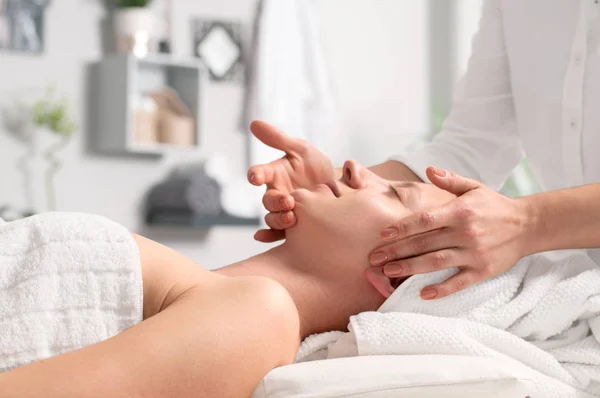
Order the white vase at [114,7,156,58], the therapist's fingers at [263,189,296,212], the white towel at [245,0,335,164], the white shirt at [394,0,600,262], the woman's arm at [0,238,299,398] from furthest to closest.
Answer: the white towel at [245,0,335,164] → the white vase at [114,7,156,58] → the white shirt at [394,0,600,262] → the therapist's fingers at [263,189,296,212] → the woman's arm at [0,238,299,398]

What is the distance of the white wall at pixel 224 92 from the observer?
3.84m

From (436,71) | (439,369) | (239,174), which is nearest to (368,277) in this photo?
(439,369)

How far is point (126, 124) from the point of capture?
12.3ft

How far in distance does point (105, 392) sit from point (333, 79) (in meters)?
3.70

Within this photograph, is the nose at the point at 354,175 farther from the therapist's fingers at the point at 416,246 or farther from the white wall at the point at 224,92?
the white wall at the point at 224,92

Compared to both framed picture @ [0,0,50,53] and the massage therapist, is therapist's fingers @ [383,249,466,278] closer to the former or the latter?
the massage therapist

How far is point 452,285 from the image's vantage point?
1.28 metres

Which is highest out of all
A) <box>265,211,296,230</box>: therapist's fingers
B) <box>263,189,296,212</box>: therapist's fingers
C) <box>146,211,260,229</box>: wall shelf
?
<box>263,189,296,212</box>: therapist's fingers

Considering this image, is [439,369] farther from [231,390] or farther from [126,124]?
[126,124]

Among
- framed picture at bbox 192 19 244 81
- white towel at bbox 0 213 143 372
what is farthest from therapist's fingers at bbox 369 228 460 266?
framed picture at bbox 192 19 244 81

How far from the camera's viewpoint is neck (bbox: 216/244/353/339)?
1.36m

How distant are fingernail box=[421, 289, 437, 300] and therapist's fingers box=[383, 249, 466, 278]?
3cm

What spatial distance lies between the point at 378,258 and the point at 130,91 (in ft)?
8.71

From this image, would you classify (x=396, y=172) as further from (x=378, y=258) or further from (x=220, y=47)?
(x=220, y=47)
